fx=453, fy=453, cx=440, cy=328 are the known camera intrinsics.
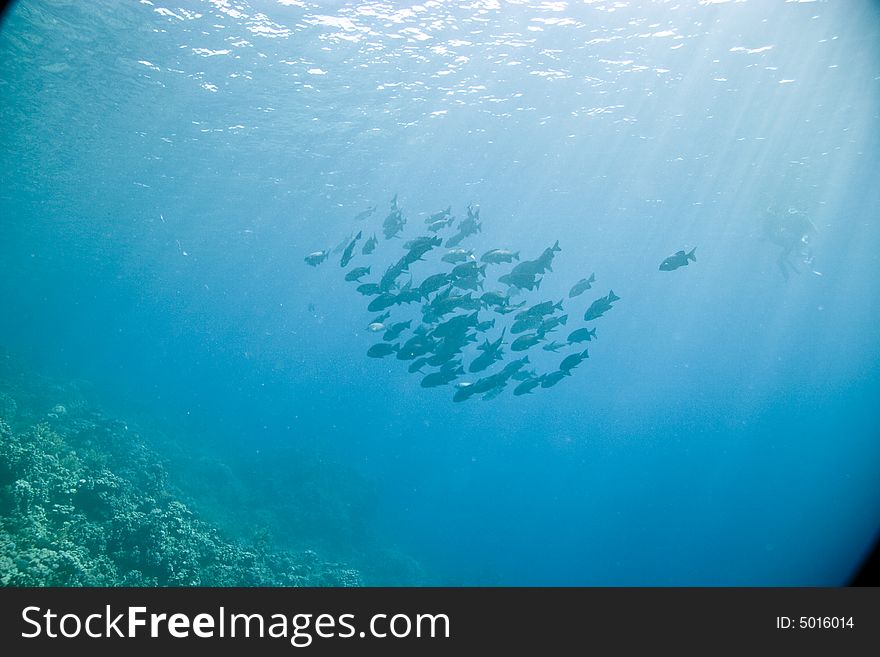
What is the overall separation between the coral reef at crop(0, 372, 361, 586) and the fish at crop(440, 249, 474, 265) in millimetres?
8853

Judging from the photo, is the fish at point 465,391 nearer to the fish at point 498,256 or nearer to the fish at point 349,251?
the fish at point 498,256

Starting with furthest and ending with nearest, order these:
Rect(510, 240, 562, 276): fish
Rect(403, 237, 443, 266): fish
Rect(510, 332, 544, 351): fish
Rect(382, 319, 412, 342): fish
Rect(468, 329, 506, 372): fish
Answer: Rect(382, 319, 412, 342): fish < Rect(468, 329, 506, 372): fish < Rect(510, 332, 544, 351): fish < Rect(403, 237, 443, 266): fish < Rect(510, 240, 562, 276): fish

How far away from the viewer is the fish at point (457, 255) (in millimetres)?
10927

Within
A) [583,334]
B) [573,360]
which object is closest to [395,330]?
[573,360]

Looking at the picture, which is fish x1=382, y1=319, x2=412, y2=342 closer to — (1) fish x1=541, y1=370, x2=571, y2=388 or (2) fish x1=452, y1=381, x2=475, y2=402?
(2) fish x1=452, y1=381, x2=475, y2=402

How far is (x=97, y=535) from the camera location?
8.94m

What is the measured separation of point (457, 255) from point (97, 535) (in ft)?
31.3

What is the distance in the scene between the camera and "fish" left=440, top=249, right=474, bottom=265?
10.9m

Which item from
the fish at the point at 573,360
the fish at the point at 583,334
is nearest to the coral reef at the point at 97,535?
the fish at the point at 573,360

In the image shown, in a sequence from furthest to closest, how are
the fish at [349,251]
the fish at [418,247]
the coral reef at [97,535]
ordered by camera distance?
1. the fish at [349,251]
2. the fish at [418,247]
3. the coral reef at [97,535]

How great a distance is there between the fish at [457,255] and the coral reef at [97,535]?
8.85 meters

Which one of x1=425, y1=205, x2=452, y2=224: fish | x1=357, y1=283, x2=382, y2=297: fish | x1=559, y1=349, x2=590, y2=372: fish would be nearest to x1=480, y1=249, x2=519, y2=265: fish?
x1=425, y1=205, x2=452, y2=224: fish
